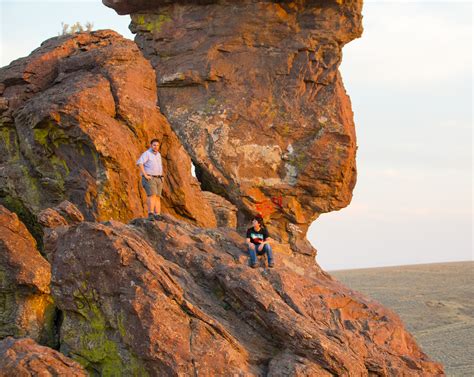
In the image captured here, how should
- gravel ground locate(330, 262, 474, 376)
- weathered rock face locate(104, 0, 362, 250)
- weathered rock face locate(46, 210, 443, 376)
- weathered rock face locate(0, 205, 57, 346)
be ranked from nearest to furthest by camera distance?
weathered rock face locate(46, 210, 443, 376), weathered rock face locate(0, 205, 57, 346), weathered rock face locate(104, 0, 362, 250), gravel ground locate(330, 262, 474, 376)

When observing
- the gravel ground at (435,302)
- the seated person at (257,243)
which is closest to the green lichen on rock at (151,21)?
the seated person at (257,243)

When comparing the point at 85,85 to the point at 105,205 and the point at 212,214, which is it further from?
the point at 212,214

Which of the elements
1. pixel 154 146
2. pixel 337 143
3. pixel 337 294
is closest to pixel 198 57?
pixel 337 143

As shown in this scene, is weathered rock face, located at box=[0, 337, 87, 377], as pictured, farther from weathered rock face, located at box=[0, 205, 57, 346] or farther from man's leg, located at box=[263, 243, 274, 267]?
man's leg, located at box=[263, 243, 274, 267]

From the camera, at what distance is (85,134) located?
2609 centimetres

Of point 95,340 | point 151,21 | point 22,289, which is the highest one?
point 151,21

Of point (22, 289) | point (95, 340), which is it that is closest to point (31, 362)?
point (95, 340)

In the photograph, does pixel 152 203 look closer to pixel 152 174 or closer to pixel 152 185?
pixel 152 185

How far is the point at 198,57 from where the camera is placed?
36469 mm

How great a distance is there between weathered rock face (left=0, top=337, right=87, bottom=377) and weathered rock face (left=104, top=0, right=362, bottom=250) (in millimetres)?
18689

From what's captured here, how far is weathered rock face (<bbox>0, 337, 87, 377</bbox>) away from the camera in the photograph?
15.6 metres

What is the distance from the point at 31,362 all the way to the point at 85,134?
39.4 feet

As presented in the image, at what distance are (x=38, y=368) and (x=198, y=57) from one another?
23619 millimetres

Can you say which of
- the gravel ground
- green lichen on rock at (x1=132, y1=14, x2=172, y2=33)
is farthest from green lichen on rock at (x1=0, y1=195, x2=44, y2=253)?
the gravel ground
